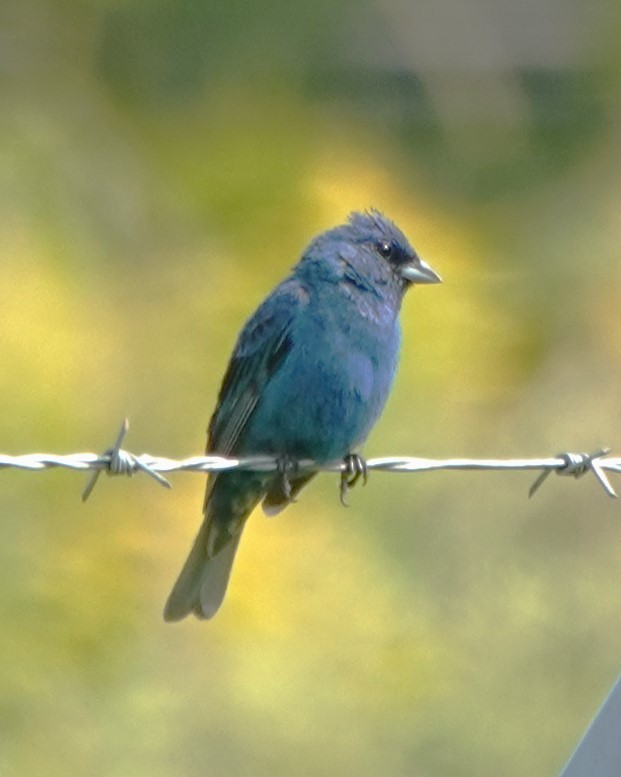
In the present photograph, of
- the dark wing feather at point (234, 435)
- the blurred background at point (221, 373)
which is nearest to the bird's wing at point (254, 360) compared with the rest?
the dark wing feather at point (234, 435)

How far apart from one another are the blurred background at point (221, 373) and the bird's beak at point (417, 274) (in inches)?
133

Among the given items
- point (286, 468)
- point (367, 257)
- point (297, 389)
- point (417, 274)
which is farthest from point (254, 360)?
point (417, 274)

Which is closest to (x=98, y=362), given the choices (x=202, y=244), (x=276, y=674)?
(x=202, y=244)

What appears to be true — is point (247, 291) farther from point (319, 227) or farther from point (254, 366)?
point (254, 366)

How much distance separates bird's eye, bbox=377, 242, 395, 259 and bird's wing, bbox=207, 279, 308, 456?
0.33 m

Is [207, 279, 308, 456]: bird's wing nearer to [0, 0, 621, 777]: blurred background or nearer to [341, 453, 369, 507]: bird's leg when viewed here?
[341, 453, 369, 507]: bird's leg

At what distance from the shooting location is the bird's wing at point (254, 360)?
14.3ft

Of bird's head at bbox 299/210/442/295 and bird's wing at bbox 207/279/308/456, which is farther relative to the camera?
bird's head at bbox 299/210/442/295

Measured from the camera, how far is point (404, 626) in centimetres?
804

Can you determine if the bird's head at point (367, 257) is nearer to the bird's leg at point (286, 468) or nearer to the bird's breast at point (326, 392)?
the bird's breast at point (326, 392)

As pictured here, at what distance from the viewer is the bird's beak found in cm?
470

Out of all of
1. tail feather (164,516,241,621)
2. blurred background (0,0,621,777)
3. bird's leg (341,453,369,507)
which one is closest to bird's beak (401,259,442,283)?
bird's leg (341,453,369,507)

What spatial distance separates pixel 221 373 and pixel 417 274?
12.7 ft

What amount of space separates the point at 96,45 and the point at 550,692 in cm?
504
